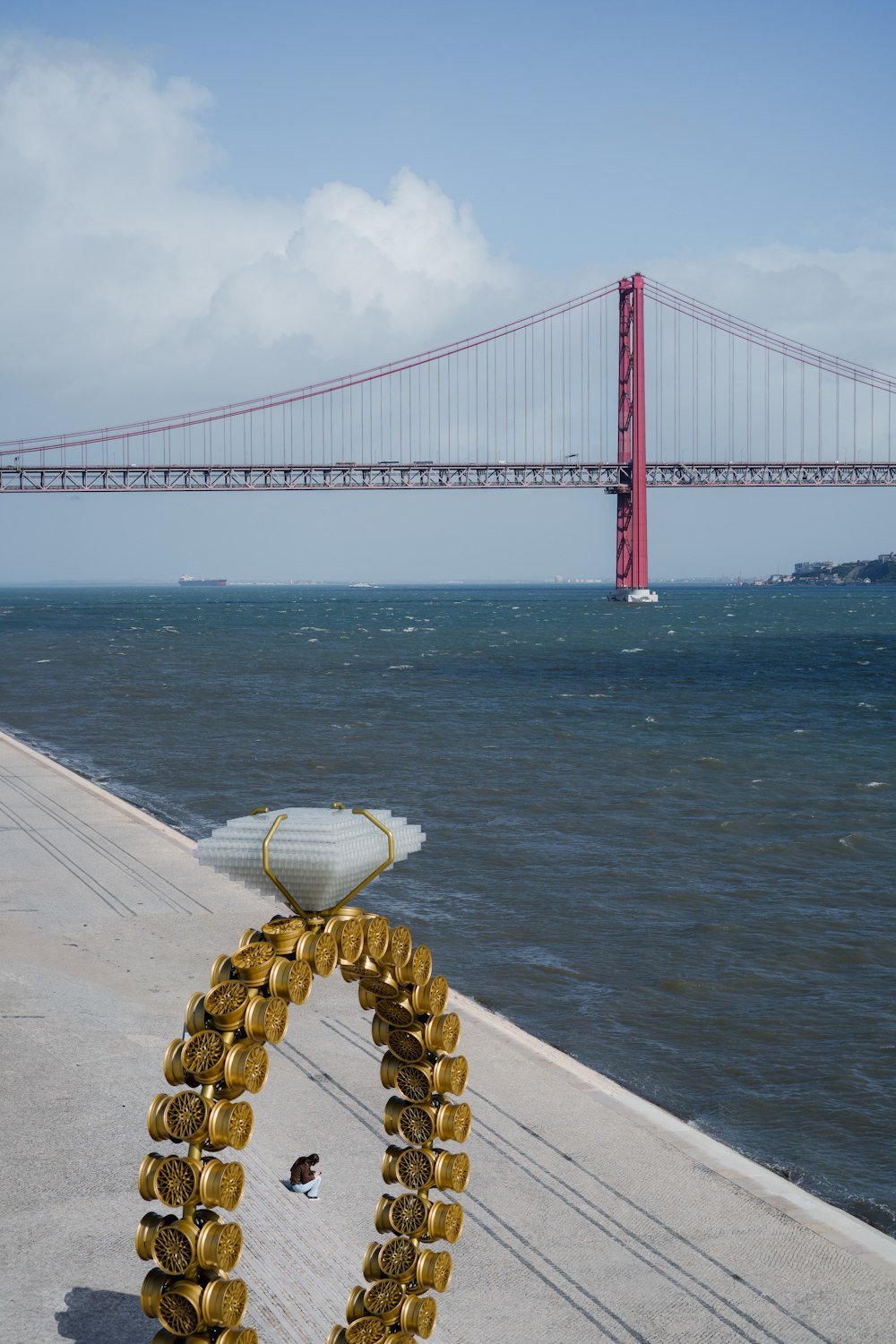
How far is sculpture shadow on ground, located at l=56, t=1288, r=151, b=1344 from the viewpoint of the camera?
601 centimetres

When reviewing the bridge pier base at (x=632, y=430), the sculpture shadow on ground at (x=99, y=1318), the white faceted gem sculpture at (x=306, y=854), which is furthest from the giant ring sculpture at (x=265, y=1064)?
the bridge pier base at (x=632, y=430)

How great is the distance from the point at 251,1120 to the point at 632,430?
105 m

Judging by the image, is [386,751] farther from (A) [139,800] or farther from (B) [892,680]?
(B) [892,680]

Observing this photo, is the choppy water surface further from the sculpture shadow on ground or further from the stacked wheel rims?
the sculpture shadow on ground

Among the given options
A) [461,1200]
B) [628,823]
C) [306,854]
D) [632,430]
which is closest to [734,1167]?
[461,1200]

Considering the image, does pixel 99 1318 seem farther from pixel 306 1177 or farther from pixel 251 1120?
pixel 251 1120

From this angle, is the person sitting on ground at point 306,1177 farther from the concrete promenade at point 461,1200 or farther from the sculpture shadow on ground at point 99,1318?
the sculpture shadow on ground at point 99,1318

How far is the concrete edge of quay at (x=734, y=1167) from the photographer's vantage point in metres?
7.24

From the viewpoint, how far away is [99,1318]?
616cm

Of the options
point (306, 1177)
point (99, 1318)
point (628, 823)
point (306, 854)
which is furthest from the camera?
point (628, 823)

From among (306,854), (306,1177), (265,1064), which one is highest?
(306,854)

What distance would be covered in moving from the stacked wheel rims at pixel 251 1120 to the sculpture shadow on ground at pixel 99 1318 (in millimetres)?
1297

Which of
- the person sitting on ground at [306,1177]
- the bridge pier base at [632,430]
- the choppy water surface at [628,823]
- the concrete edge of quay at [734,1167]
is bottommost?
the choppy water surface at [628,823]

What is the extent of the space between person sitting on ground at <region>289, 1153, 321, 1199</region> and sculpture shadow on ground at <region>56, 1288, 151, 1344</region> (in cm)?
119
